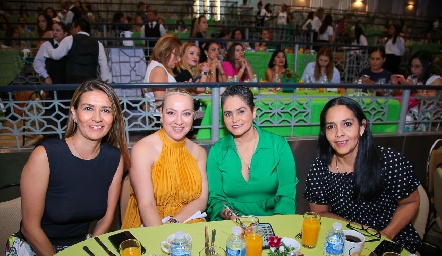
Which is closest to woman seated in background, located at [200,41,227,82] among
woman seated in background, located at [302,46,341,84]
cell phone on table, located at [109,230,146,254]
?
woman seated in background, located at [302,46,341,84]

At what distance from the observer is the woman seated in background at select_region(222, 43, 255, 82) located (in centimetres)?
536

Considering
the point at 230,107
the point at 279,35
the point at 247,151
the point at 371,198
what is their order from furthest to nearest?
the point at 279,35 → the point at 247,151 → the point at 230,107 → the point at 371,198

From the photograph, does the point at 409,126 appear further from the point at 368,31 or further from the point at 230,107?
the point at 368,31

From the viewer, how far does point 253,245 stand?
151 cm

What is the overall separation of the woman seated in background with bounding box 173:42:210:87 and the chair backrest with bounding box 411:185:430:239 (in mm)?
2857

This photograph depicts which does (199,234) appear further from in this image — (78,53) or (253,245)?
(78,53)

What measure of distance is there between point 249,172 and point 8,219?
1.57 metres

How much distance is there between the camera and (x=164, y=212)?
7.71 feet

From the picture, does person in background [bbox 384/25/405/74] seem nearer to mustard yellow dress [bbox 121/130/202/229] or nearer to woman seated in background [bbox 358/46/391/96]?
woman seated in background [bbox 358/46/391/96]

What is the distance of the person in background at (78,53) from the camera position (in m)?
4.29

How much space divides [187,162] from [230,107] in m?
0.51

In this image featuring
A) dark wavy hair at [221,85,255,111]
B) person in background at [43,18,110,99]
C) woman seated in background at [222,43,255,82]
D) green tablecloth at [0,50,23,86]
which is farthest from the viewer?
green tablecloth at [0,50,23,86]

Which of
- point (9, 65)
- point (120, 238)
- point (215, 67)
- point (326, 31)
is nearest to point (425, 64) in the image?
point (215, 67)

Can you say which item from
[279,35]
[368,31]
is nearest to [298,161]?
[279,35]
